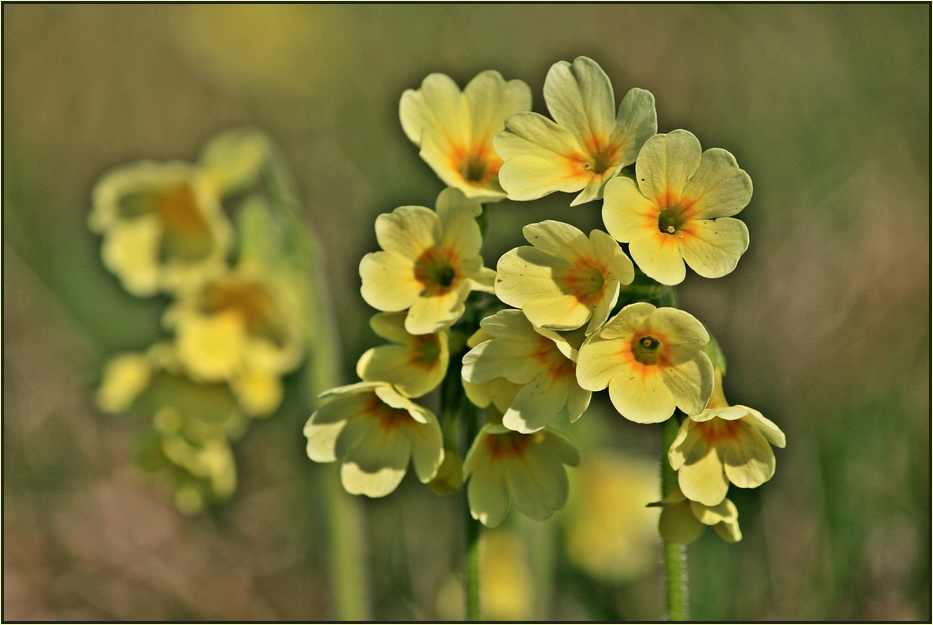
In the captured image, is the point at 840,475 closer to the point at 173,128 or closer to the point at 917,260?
the point at 917,260

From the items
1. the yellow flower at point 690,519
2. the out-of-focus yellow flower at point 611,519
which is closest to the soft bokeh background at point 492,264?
the out-of-focus yellow flower at point 611,519

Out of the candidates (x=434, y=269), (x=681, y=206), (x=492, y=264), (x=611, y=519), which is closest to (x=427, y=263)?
(x=434, y=269)

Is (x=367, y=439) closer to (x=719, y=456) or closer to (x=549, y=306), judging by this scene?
(x=549, y=306)

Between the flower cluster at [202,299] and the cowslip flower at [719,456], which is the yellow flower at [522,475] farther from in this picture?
the flower cluster at [202,299]

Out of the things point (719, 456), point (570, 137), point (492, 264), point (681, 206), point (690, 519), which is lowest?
point (690, 519)

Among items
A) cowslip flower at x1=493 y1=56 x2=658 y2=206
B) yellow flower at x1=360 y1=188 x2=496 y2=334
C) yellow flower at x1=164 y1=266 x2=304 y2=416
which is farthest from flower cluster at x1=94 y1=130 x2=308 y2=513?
cowslip flower at x1=493 y1=56 x2=658 y2=206

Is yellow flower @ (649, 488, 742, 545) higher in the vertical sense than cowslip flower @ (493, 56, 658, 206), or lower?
lower

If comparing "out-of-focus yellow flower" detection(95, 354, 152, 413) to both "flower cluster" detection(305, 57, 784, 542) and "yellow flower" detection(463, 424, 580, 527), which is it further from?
"yellow flower" detection(463, 424, 580, 527)
